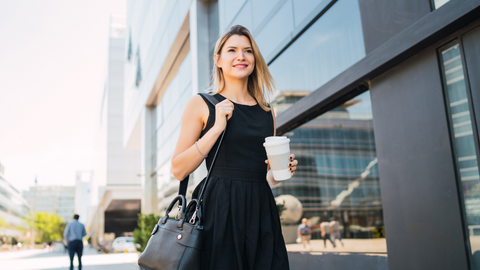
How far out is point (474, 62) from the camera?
3377mm

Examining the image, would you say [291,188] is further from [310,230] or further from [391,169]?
[391,169]

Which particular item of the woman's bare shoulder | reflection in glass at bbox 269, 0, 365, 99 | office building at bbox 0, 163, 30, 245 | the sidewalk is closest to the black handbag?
the woman's bare shoulder

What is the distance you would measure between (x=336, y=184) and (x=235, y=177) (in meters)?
8.11

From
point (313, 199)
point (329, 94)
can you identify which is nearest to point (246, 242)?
point (329, 94)

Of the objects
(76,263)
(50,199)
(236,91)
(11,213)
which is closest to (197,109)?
(236,91)

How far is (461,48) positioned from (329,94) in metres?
2.22

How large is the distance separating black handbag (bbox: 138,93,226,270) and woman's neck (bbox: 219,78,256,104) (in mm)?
344

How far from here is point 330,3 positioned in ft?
20.3

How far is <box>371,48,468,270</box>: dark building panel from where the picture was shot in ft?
11.3

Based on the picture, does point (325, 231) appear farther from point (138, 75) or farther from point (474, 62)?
point (138, 75)

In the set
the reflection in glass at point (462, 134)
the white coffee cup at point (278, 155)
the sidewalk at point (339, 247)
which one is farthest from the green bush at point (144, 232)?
the white coffee cup at point (278, 155)

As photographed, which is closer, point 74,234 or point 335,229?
point 335,229

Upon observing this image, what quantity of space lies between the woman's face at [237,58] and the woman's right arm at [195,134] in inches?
9.4

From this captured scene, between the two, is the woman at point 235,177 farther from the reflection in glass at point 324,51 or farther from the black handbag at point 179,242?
the reflection in glass at point 324,51
